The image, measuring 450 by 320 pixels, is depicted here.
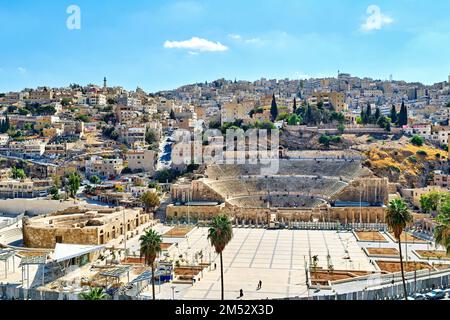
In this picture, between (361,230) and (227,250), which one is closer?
(227,250)

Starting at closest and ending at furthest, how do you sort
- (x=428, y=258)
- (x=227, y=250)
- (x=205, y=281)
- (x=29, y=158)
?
(x=205, y=281) → (x=428, y=258) → (x=227, y=250) → (x=29, y=158)

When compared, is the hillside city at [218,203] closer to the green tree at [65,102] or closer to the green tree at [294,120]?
the green tree at [294,120]

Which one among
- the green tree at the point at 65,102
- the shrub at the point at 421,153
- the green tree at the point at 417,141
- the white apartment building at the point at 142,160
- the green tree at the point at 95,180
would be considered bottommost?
the green tree at the point at 95,180

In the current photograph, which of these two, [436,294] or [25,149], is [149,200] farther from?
[436,294]

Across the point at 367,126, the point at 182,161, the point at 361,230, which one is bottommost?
the point at 361,230

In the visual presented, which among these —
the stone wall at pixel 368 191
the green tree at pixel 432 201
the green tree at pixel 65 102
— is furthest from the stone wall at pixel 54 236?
the green tree at pixel 65 102

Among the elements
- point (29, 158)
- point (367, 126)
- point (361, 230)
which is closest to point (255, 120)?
point (367, 126)

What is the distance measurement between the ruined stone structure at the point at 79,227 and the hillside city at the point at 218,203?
0.11 meters

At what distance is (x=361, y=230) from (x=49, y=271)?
2515 cm

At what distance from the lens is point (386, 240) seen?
35438 mm

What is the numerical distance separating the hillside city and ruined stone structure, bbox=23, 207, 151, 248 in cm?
11

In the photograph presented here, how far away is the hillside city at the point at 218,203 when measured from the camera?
2334 cm

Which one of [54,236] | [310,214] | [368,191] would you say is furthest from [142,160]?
[54,236]
